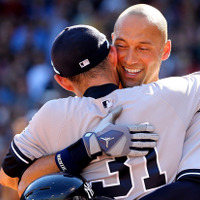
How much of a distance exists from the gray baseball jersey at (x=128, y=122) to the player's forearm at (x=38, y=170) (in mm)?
51

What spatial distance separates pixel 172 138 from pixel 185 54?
6.41 metres

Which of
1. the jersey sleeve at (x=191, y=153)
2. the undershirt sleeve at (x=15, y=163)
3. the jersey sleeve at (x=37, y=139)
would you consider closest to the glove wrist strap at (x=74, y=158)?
the jersey sleeve at (x=37, y=139)

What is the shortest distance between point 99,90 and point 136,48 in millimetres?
677

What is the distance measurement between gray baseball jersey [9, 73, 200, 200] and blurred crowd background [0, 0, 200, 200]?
476 cm

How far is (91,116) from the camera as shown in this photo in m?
2.68

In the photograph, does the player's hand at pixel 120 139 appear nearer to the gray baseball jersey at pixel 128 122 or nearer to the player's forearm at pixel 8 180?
the gray baseball jersey at pixel 128 122

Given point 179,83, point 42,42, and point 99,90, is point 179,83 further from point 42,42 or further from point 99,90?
point 42,42

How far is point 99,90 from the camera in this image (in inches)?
111

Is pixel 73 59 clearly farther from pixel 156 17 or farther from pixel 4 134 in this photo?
pixel 4 134

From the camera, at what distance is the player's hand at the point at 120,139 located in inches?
98.7

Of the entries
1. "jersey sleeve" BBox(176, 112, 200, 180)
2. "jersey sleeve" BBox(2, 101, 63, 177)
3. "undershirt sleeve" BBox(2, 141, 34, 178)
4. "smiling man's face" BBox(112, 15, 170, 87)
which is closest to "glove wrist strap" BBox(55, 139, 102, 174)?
"jersey sleeve" BBox(2, 101, 63, 177)

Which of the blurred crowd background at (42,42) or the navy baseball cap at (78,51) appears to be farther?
the blurred crowd background at (42,42)

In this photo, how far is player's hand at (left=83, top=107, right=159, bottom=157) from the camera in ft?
8.22

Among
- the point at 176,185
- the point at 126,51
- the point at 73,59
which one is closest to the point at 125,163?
the point at 176,185
